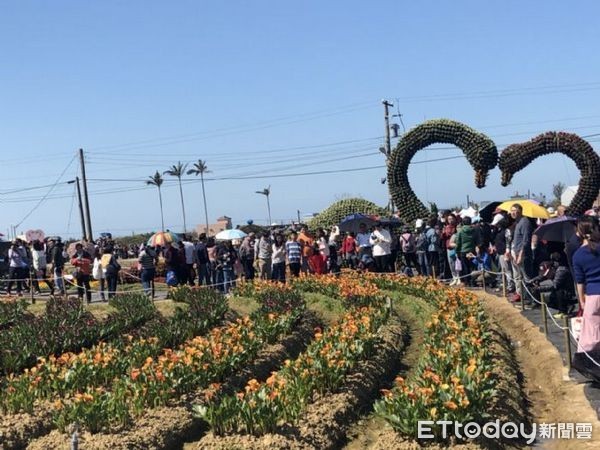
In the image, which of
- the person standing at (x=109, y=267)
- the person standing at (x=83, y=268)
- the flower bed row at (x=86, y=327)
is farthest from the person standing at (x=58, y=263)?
the flower bed row at (x=86, y=327)

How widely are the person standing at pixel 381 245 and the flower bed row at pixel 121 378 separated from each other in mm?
7703

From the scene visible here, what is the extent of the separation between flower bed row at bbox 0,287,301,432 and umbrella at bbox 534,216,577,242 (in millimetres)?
4974

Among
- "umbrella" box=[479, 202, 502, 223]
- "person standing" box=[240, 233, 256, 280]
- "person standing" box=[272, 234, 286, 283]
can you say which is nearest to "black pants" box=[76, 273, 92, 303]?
"person standing" box=[240, 233, 256, 280]

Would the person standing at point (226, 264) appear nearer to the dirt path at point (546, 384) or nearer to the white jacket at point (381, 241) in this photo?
the white jacket at point (381, 241)

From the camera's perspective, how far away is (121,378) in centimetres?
768

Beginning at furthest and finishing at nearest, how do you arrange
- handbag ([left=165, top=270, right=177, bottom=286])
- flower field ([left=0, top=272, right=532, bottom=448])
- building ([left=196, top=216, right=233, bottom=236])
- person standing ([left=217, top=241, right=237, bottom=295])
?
building ([left=196, top=216, right=233, bottom=236]), person standing ([left=217, top=241, right=237, bottom=295]), handbag ([left=165, top=270, right=177, bottom=286]), flower field ([left=0, top=272, right=532, bottom=448])

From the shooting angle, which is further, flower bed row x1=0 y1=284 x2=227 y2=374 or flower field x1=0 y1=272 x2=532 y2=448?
flower bed row x1=0 y1=284 x2=227 y2=374

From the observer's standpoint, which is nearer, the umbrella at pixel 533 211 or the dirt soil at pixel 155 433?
the dirt soil at pixel 155 433

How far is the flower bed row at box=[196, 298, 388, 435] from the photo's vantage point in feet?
19.3

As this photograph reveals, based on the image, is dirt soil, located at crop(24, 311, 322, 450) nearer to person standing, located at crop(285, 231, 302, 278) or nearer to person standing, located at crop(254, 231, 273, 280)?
person standing, located at crop(285, 231, 302, 278)

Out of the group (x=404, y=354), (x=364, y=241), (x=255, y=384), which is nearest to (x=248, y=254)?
(x=364, y=241)

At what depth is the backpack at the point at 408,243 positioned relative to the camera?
56.4 feet

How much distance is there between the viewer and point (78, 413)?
6250mm

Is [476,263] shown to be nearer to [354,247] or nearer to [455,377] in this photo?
[354,247]
